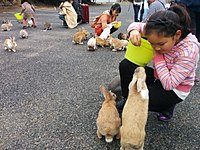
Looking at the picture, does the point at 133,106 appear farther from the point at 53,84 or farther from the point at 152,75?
the point at 53,84

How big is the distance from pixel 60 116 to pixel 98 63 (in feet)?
5.62

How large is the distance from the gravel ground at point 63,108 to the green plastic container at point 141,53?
0.46 metres

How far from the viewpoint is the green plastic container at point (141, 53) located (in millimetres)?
1764

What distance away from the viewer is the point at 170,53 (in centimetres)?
164

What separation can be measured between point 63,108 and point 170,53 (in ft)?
3.26

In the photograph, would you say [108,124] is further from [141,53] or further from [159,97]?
[141,53]

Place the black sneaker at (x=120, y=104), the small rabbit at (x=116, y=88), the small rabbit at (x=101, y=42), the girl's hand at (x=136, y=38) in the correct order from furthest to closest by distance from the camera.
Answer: the small rabbit at (x=101, y=42) < the small rabbit at (x=116, y=88) < the black sneaker at (x=120, y=104) < the girl's hand at (x=136, y=38)

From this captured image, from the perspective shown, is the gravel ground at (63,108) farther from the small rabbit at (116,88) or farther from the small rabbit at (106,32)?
the small rabbit at (106,32)

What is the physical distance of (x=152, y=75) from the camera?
6.15 ft

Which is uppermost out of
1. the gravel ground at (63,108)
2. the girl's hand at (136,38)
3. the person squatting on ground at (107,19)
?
the girl's hand at (136,38)

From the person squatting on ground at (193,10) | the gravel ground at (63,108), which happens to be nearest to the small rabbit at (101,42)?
the gravel ground at (63,108)

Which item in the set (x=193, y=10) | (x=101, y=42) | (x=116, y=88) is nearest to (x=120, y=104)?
(x=116, y=88)

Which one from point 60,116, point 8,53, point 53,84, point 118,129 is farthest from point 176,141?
point 8,53

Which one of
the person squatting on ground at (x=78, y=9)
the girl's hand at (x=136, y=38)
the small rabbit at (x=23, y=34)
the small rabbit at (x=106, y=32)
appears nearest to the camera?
the girl's hand at (x=136, y=38)
